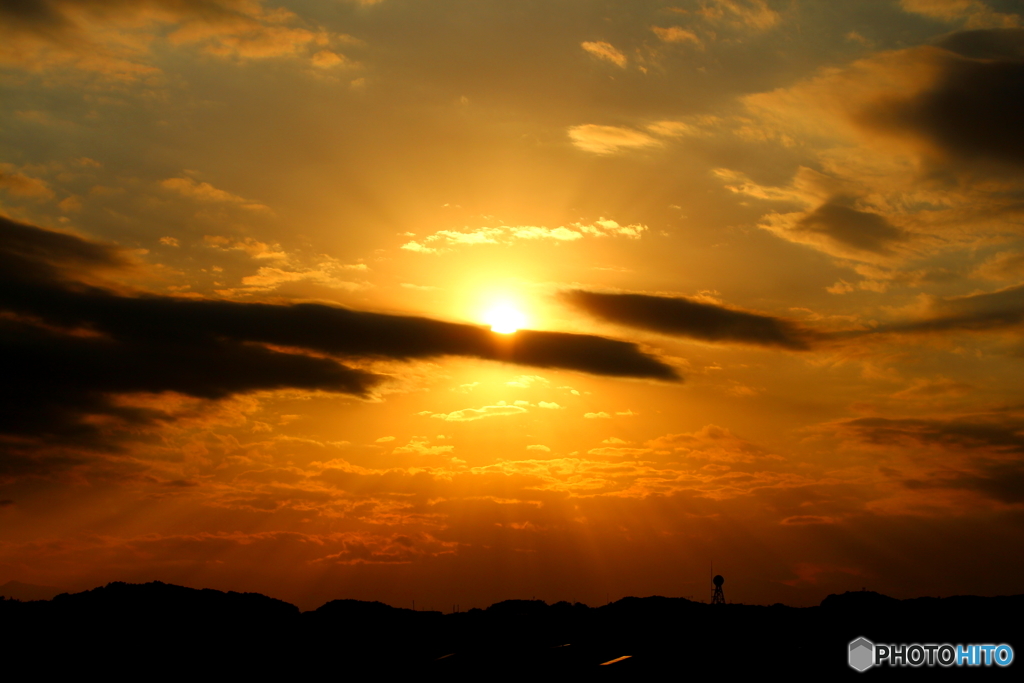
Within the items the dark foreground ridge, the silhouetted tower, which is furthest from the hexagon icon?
the silhouetted tower

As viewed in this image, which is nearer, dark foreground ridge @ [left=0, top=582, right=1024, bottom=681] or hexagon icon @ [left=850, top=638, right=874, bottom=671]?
dark foreground ridge @ [left=0, top=582, right=1024, bottom=681]

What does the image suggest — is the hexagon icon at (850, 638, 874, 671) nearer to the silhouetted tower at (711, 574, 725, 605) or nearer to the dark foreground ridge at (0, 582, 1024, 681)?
the dark foreground ridge at (0, 582, 1024, 681)

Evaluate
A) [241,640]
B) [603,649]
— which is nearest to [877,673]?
[603,649]

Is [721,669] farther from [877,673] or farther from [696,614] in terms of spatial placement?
[696,614]

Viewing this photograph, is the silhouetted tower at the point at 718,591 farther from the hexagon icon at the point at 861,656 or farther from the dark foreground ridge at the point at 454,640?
the hexagon icon at the point at 861,656

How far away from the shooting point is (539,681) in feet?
168

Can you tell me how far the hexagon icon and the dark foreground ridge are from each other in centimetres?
95

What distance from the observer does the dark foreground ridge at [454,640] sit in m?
53.9

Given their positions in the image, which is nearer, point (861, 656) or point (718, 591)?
point (861, 656)

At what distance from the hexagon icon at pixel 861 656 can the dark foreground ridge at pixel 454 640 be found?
0.95 m

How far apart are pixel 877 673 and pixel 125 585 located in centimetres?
19564

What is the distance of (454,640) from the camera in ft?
461

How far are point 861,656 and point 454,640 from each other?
314 ft

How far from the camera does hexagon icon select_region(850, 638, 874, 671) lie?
5874 cm
